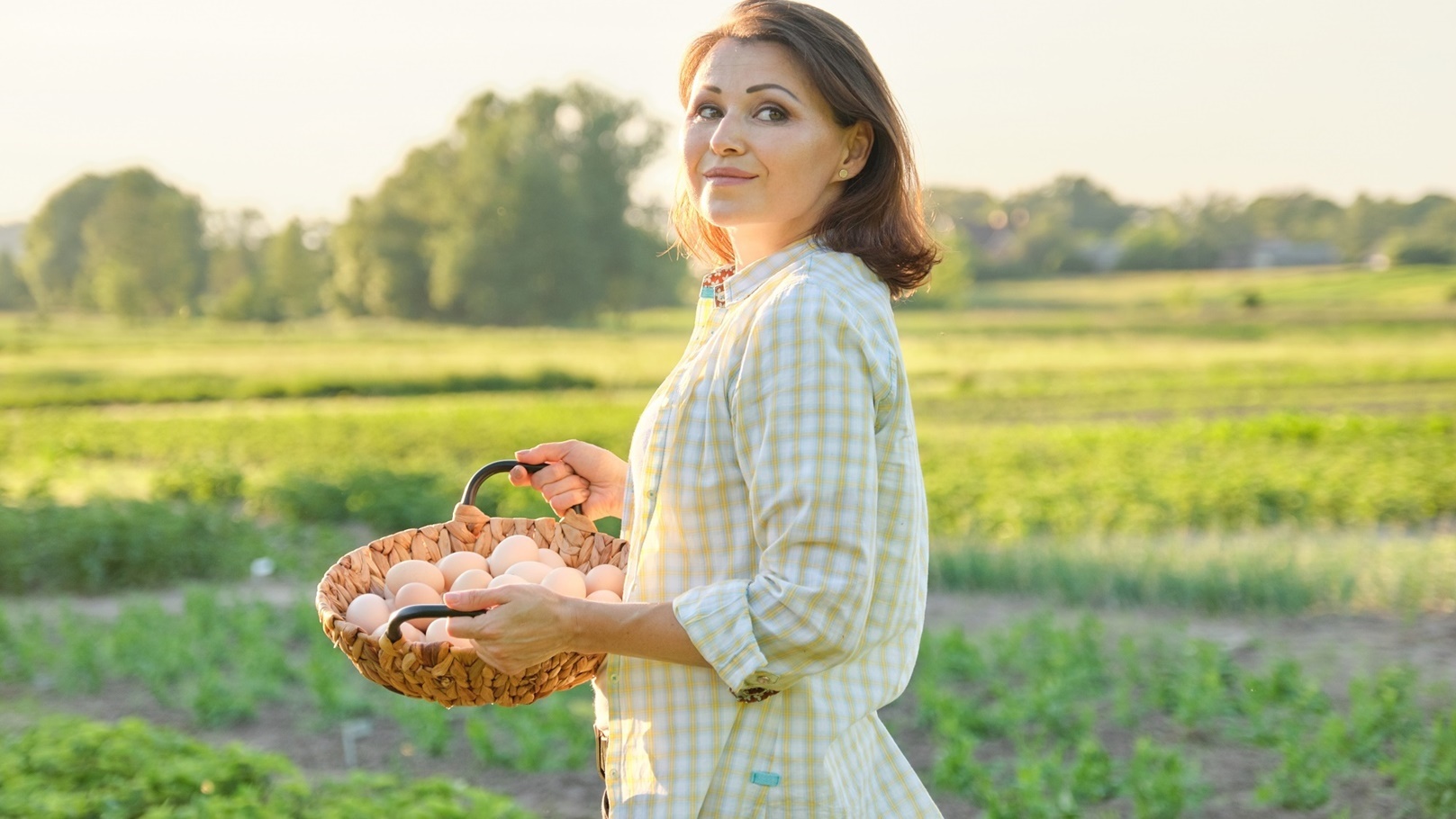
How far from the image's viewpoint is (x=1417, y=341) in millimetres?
24062

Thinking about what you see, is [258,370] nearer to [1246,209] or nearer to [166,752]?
[166,752]

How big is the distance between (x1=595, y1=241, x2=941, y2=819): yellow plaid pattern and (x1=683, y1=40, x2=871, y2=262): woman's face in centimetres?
7

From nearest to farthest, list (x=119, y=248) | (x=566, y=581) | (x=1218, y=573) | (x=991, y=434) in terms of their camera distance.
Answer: (x=566, y=581), (x=1218, y=573), (x=991, y=434), (x=119, y=248)

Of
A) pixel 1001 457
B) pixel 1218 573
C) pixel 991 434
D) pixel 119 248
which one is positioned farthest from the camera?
pixel 119 248

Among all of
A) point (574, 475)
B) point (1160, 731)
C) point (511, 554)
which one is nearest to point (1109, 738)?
point (1160, 731)

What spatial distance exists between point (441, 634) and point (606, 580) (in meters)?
0.27

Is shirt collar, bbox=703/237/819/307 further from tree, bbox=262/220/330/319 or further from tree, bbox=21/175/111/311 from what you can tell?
tree, bbox=262/220/330/319

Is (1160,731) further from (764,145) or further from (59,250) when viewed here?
(59,250)

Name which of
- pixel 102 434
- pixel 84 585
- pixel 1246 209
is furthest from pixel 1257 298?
pixel 84 585

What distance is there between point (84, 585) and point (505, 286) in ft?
113

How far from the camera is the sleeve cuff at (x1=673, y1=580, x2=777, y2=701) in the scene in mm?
1453

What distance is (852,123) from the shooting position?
5.34ft

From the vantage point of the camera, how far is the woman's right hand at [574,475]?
211cm

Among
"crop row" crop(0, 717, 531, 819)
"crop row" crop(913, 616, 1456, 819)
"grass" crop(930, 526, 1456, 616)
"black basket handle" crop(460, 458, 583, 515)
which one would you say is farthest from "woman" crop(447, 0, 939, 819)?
"grass" crop(930, 526, 1456, 616)
